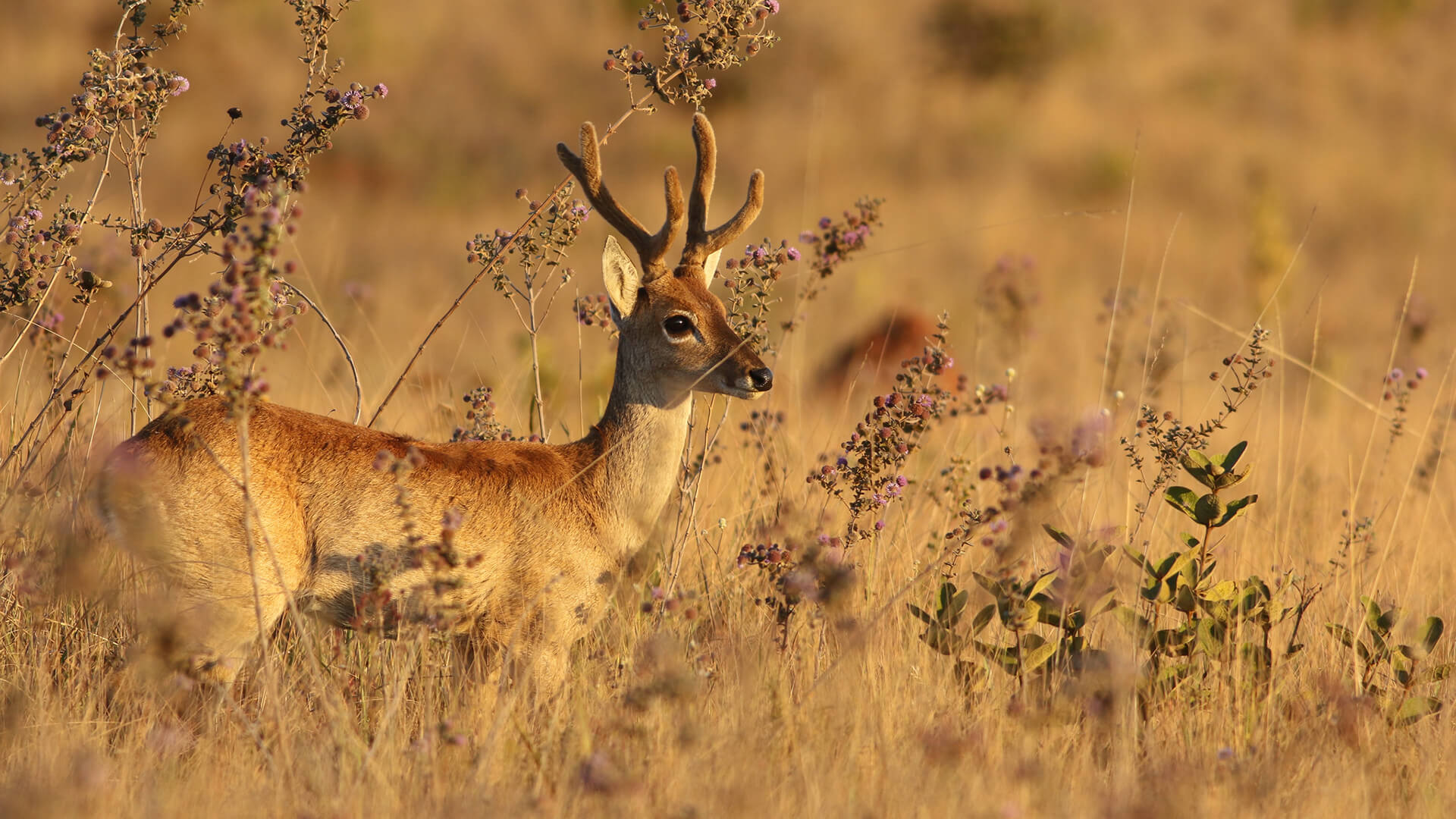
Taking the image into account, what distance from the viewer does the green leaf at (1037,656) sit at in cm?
437

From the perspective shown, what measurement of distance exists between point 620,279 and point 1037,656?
221cm

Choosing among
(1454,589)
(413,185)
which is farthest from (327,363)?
(413,185)

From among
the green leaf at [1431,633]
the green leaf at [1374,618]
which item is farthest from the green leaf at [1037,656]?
the green leaf at [1431,633]

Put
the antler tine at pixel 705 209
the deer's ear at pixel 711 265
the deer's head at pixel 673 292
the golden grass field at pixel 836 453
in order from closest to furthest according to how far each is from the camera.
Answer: the golden grass field at pixel 836 453, the deer's head at pixel 673 292, the antler tine at pixel 705 209, the deer's ear at pixel 711 265

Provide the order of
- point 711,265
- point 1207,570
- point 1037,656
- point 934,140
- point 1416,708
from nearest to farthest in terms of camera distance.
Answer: point 1416,708, point 1037,656, point 1207,570, point 711,265, point 934,140

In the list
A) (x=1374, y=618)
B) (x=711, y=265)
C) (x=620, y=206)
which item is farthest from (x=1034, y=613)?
(x=620, y=206)

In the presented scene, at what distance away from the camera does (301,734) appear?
411cm

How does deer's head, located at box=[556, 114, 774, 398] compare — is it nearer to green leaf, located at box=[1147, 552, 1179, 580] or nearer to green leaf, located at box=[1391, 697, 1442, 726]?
green leaf, located at box=[1147, 552, 1179, 580]

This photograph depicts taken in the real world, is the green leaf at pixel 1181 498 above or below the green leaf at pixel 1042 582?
above

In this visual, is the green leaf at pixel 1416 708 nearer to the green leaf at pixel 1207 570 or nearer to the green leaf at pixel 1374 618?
the green leaf at pixel 1374 618

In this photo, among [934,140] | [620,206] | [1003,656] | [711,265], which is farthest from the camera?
[934,140]

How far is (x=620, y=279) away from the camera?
5.43 m

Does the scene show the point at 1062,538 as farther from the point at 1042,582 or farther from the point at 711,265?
the point at 711,265

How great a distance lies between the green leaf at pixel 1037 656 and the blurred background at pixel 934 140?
9771 mm
